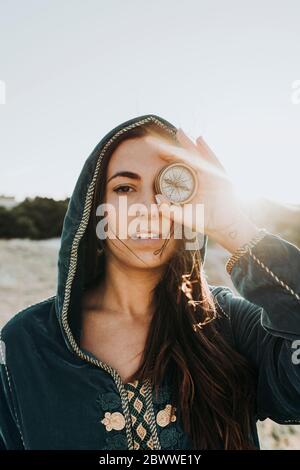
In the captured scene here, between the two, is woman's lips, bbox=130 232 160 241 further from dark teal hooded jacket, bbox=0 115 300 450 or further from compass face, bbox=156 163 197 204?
dark teal hooded jacket, bbox=0 115 300 450

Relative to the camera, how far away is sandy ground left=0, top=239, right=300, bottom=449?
5469mm

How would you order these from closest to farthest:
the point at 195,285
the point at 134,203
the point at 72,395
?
the point at 72,395, the point at 134,203, the point at 195,285

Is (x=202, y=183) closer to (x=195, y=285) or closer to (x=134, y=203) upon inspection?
(x=134, y=203)

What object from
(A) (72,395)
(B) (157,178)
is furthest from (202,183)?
(A) (72,395)

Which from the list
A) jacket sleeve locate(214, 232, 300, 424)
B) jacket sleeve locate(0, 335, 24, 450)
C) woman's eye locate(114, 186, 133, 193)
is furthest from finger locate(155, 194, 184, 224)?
jacket sleeve locate(0, 335, 24, 450)

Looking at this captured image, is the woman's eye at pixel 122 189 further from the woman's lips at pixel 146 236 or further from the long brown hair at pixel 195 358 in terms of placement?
the woman's lips at pixel 146 236

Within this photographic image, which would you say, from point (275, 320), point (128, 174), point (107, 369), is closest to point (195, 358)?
point (107, 369)

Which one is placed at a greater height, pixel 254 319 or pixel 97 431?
pixel 254 319

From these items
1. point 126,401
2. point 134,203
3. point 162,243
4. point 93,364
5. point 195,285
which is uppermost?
point 134,203

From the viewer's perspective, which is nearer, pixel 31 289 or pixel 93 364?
pixel 93 364

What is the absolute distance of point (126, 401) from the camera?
2.10 m

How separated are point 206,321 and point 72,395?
72 cm

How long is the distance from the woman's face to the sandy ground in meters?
3.80

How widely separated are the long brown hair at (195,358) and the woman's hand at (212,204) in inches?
15.9
